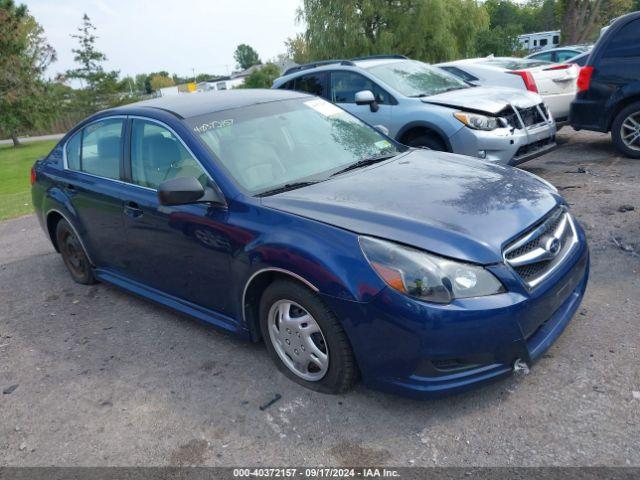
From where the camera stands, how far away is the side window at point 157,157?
12.2 ft

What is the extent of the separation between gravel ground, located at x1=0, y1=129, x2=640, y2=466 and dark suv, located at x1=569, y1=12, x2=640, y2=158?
3695mm

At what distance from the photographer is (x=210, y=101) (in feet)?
13.9

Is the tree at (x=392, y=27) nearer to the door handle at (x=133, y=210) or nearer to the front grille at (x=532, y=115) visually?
the front grille at (x=532, y=115)

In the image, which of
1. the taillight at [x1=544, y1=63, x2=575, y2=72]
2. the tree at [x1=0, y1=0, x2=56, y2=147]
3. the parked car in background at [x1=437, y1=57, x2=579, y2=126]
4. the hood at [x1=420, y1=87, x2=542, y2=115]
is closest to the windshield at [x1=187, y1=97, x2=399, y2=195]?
the hood at [x1=420, y1=87, x2=542, y2=115]

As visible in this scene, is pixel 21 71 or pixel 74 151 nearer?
pixel 74 151

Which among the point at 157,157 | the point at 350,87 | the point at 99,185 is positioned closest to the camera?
the point at 157,157

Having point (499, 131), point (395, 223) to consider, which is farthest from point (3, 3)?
point (395, 223)

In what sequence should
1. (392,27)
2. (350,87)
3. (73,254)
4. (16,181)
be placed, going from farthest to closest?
(392,27)
(16,181)
(350,87)
(73,254)

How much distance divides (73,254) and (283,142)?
2813mm

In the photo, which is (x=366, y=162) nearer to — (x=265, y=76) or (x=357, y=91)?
(x=357, y=91)

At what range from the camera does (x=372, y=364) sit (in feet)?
9.43

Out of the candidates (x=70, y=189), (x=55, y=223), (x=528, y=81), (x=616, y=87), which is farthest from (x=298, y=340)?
(x=528, y=81)

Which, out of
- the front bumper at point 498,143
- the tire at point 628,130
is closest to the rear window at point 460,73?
the tire at point 628,130

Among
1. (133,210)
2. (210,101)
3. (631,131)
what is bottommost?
(631,131)
